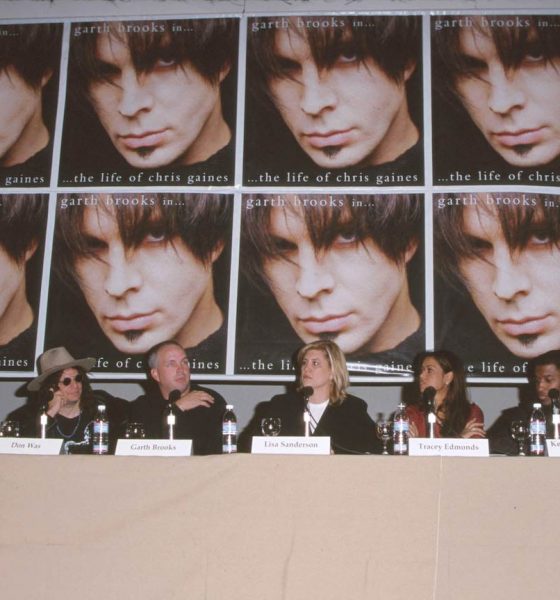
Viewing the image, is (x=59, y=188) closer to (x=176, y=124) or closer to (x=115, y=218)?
(x=115, y=218)

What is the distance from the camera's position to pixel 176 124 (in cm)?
434

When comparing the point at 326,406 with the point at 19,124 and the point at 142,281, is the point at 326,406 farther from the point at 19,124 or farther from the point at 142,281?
the point at 19,124

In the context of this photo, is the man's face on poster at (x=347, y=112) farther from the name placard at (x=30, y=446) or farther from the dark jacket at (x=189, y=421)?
the name placard at (x=30, y=446)

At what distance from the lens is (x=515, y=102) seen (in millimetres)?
4211

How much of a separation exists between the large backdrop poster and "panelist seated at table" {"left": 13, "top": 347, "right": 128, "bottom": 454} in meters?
0.25

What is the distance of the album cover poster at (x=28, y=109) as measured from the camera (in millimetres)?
4398

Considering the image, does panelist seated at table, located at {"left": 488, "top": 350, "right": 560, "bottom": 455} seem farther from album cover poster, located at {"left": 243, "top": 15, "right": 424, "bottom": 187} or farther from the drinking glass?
album cover poster, located at {"left": 243, "top": 15, "right": 424, "bottom": 187}

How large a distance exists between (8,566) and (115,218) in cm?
242

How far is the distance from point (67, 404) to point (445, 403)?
1.58 metres

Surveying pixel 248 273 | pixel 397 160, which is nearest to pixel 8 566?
pixel 248 273

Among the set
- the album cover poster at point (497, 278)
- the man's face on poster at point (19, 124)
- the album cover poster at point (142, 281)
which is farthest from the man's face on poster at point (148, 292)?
the album cover poster at point (497, 278)

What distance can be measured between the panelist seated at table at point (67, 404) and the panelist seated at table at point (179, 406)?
0.14 m

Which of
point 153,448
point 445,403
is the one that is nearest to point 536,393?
point 445,403

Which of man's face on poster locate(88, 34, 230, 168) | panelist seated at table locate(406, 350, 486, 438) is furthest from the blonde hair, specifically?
man's face on poster locate(88, 34, 230, 168)
